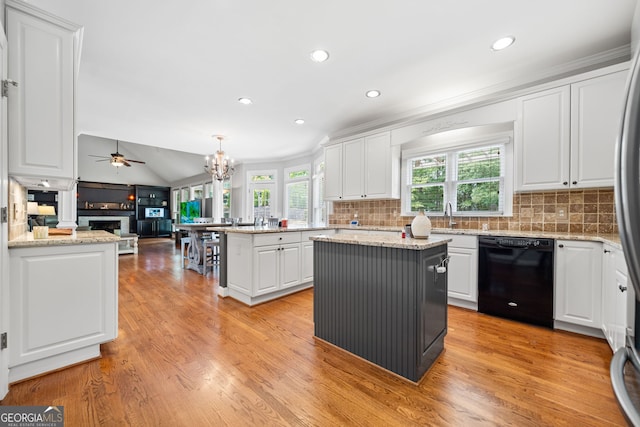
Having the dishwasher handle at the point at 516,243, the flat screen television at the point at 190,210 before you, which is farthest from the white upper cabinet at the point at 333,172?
the flat screen television at the point at 190,210

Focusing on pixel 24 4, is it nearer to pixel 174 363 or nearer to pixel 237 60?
pixel 237 60

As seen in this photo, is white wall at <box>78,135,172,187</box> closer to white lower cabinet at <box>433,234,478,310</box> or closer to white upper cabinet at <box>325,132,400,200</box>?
white upper cabinet at <box>325,132,400,200</box>

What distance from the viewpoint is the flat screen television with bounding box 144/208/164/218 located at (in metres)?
12.6

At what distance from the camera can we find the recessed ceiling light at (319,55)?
2.55 meters

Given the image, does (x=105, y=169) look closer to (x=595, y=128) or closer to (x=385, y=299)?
(x=385, y=299)

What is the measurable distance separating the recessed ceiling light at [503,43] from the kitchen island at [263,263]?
9.43 feet

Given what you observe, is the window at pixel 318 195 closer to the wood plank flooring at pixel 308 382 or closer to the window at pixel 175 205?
the wood plank flooring at pixel 308 382

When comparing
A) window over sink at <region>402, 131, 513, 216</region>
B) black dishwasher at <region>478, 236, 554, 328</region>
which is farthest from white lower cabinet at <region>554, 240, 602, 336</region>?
window over sink at <region>402, 131, 513, 216</region>

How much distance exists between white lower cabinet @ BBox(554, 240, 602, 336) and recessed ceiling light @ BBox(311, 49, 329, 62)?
2842mm

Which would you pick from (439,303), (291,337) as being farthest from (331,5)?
(291,337)

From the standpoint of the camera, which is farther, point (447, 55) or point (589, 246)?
point (447, 55)

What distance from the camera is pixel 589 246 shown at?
2369mm

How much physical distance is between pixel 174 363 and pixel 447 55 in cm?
358

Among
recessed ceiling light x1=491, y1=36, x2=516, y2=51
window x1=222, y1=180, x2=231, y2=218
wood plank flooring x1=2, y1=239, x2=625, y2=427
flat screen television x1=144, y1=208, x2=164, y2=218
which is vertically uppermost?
recessed ceiling light x1=491, y1=36, x2=516, y2=51
